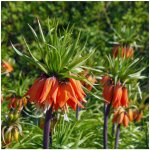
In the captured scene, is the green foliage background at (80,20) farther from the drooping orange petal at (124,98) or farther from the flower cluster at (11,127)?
the drooping orange petal at (124,98)

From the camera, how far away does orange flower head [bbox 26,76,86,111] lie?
2.18 metres

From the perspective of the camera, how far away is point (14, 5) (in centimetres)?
612

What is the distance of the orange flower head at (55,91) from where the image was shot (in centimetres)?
218

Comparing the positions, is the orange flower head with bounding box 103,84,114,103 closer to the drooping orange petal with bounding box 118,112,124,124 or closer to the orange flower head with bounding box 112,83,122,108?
the orange flower head with bounding box 112,83,122,108

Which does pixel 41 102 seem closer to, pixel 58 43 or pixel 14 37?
pixel 58 43

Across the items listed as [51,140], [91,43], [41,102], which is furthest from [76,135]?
[91,43]

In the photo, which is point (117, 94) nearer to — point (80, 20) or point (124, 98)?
point (124, 98)

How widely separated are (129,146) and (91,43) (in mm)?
2449

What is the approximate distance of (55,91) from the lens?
219cm

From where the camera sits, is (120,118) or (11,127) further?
(120,118)

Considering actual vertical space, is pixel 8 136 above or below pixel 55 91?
below

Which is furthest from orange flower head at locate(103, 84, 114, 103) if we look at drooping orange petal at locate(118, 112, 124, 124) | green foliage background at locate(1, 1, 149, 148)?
green foliage background at locate(1, 1, 149, 148)

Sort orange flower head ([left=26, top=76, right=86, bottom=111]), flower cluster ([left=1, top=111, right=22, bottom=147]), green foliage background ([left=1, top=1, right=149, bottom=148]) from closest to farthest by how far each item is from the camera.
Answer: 1. orange flower head ([left=26, top=76, right=86, bottom=111])
2. flower cluster ([left=1, top=111, right=22, bottom=147])
3. green foliage background ([left=1, top=1, right=149, bottom=148])

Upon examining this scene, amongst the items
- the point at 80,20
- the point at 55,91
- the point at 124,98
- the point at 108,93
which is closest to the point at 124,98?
the point at 124,98
